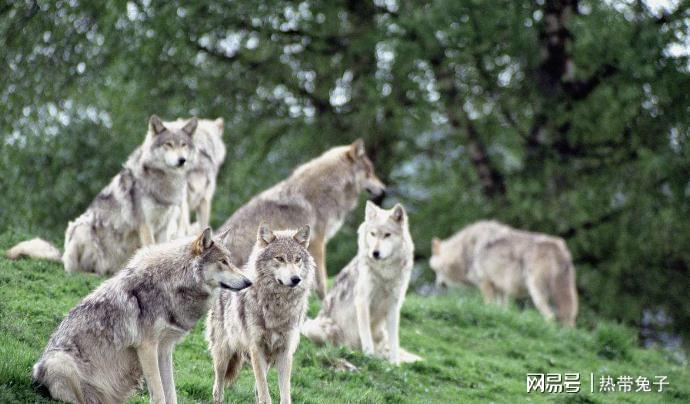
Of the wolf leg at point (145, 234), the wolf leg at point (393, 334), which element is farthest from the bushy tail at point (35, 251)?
the wolf leg at point (393, 334)

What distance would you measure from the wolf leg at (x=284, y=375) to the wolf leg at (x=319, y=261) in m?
3.71

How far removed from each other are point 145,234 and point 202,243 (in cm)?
375

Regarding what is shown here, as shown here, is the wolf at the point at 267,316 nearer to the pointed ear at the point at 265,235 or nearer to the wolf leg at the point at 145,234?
the pointed ear at the point at 265,235

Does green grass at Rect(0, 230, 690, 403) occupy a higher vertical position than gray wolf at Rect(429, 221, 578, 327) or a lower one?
lower

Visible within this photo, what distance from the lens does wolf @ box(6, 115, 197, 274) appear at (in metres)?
10.5

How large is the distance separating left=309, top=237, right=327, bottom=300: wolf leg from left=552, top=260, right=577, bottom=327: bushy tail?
530cm

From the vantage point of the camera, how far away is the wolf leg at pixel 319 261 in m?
11.4

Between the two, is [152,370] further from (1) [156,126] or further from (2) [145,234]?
(1) [156,126]

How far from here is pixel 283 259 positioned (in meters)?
7.65

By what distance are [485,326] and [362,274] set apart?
335cm

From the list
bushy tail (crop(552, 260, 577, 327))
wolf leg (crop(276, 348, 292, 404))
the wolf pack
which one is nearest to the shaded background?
bushy tail (crop(552, 260, 577, 327))

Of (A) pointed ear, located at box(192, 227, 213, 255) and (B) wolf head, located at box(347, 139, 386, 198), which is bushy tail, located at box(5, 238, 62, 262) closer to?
(B) wolf head, located at box(347, 139, 386, 198)

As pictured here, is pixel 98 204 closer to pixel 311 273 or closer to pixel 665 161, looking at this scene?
pixel 311 273

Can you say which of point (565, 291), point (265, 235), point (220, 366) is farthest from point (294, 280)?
point (565, 291)
